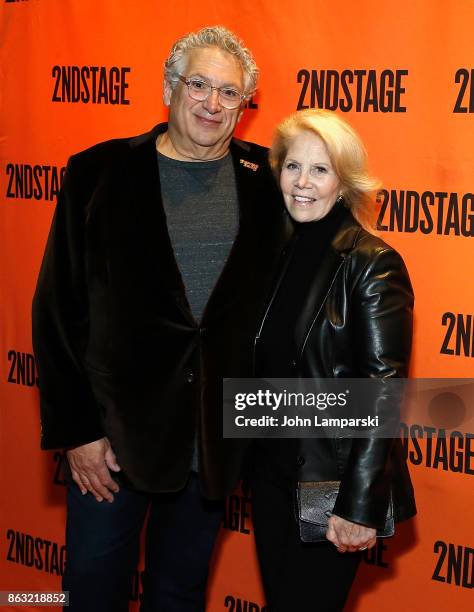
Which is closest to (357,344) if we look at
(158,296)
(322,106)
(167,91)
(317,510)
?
(317,510)

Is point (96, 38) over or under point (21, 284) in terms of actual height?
over

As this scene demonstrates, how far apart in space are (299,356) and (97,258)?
59cm

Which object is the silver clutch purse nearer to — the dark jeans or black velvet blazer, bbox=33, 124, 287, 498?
black velvet blazer, bbox=33, 124, 287, 498

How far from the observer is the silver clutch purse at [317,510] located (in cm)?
197

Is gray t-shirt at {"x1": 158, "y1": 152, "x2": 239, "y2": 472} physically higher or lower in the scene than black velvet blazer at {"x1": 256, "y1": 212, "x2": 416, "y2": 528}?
higher

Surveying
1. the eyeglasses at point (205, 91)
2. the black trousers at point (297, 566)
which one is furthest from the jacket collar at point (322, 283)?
the eyeglasses at point (205, 91)

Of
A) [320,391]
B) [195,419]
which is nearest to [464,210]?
[320,391]

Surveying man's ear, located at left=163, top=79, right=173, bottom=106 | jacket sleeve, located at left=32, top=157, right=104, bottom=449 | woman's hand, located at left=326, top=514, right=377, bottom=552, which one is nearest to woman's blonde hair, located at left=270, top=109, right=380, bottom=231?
man's ear, located at left=163, top=79, right=173, bottom=106

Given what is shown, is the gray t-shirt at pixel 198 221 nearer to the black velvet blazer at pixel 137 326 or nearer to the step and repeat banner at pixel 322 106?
the black velvet blazer at pixel 137 326

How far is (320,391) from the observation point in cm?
200

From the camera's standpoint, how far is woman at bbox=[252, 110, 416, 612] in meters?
1.91

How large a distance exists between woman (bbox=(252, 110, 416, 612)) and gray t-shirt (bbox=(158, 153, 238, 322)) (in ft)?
0.58

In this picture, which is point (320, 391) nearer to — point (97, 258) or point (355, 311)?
point (355, 311)
